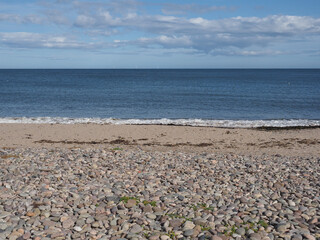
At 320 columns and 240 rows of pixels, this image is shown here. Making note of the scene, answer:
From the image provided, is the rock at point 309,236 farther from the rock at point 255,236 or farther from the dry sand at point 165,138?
the dry sand at point 165,138

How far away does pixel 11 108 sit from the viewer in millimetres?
38406

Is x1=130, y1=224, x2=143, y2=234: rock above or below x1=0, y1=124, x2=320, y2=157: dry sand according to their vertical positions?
above

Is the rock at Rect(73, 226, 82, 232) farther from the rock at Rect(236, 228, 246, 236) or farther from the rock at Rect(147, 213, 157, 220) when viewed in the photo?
the rock at Rect(236, 228, 246, 236)

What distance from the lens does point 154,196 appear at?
27.0ft

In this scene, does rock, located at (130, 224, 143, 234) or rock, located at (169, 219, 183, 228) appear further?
rock, located at (169, 219, 183, 228)

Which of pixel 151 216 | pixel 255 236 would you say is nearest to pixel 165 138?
pixel 151 216

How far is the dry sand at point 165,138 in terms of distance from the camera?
18875 millimetres

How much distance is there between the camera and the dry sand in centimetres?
1888

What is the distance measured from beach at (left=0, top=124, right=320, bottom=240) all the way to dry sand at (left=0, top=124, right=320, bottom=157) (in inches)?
242

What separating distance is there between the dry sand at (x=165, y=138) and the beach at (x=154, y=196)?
6.15 metres

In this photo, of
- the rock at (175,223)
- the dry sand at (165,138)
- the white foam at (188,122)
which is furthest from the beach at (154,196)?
the white foam at (188,122)

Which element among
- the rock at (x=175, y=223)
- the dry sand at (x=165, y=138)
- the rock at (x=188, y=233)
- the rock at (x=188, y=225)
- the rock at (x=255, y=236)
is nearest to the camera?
the rock at (x=255, y=236)

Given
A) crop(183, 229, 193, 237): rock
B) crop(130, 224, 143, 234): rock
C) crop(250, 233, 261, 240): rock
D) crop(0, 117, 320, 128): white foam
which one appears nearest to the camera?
crop(250, 233, 261, 240): rock

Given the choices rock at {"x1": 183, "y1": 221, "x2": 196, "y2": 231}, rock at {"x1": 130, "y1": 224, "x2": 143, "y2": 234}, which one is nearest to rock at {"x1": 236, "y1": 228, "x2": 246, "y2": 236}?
rock at {"x1": 183, "y1": 221, "x2": 196, "y2": 231}
